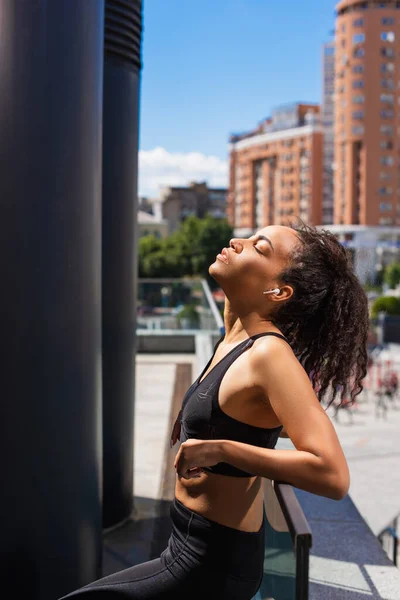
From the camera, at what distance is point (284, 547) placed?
173 centimetres

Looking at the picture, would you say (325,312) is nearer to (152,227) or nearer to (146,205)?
(152,227)

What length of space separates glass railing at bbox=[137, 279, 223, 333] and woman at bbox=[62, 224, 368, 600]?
988cm

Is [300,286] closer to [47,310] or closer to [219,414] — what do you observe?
[219,414]

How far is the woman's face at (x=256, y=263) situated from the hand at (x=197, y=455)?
40cm

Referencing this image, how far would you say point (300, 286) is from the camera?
182 cm

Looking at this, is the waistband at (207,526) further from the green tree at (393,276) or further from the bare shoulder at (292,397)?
the green tree at (393,276)

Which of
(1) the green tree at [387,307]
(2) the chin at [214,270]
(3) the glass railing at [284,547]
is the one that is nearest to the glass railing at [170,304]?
(3) the glass railing at [284,547]

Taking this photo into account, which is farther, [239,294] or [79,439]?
[79,439]

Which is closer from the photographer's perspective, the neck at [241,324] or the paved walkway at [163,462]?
the neck at [241,324]

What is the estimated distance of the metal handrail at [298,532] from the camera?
1425 mm

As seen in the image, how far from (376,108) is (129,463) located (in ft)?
260

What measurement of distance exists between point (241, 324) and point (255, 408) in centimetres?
27

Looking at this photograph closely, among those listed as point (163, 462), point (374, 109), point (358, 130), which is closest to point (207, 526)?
point (163, 462)

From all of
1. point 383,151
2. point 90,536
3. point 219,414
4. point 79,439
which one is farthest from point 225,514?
point 383,151
